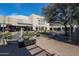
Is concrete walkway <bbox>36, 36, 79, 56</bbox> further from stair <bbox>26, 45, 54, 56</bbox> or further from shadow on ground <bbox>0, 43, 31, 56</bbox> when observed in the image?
shadow on ground <bbox>0, 43, 31, 56</bbox>

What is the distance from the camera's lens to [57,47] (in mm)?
6637

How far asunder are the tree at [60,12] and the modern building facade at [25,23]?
169 millimetres

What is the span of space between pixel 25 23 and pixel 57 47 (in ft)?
2.86

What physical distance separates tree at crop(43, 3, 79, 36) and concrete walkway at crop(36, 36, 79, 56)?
413 mm

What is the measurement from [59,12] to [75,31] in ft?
1.78

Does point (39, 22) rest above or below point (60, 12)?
below

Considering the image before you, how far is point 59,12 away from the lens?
6793mm

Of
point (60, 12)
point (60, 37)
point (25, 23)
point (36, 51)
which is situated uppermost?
point (60, 12)

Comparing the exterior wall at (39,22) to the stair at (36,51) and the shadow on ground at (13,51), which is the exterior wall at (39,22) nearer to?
the stair at (36,51)

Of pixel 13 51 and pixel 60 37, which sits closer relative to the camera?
pixel 13 51

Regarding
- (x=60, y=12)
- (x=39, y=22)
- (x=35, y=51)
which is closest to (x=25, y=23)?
(x=39, y=22)

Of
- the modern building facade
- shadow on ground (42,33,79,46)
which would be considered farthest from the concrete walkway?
the modern building facade

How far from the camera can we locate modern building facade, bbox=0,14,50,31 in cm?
664

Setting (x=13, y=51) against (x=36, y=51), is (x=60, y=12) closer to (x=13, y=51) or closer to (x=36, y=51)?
(x=36, y=51)
